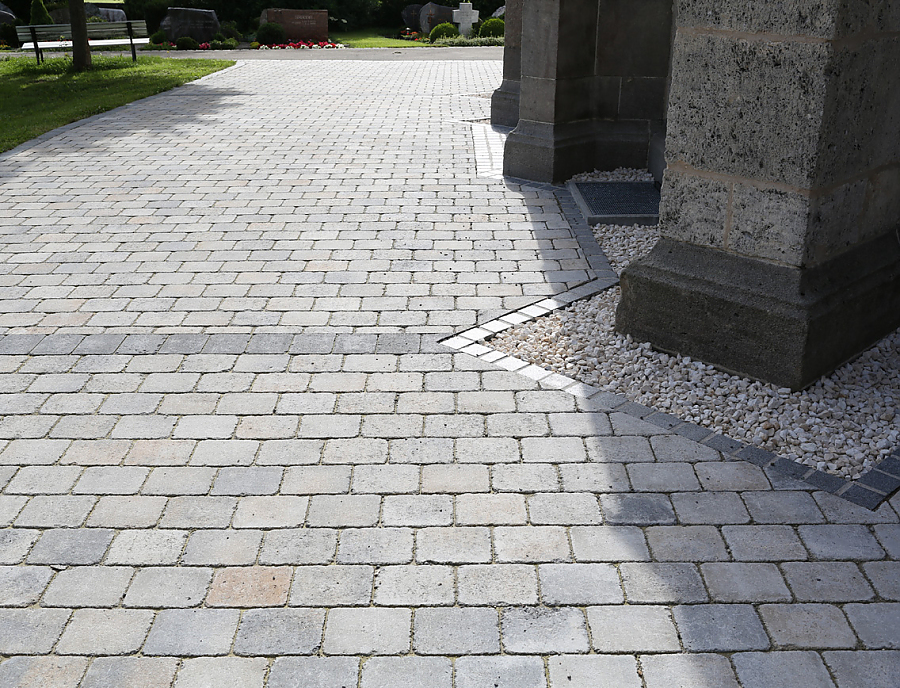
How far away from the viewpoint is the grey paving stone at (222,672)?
2.90 metres

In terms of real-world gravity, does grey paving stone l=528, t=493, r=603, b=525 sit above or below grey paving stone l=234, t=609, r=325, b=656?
above

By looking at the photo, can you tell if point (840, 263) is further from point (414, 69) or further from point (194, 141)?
point (414, 69)

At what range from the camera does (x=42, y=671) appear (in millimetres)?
2955

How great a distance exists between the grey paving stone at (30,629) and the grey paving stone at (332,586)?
859 millimetres

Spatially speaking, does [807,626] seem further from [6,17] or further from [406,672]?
[6,17]

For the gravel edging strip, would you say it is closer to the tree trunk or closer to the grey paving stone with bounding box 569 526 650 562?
the grey paving stone with bounding box 569 526 650 562

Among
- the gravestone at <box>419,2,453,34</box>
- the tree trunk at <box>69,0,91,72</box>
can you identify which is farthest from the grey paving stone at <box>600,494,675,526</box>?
the gravestone at <box>419,2,453,34</box>

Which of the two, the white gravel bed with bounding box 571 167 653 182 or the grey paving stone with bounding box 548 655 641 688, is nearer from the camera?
the grey paving stone with bounding box 548 655 641 688

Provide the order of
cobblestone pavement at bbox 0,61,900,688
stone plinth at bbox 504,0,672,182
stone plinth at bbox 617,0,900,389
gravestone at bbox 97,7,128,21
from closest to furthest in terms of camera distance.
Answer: cobblestone pavement at bbox 0,61,900,688 → stone plinth at bbox 617,0,900,389 → stone plinth at bbox 504,0,672,182 → gravestone at bbox 97,7,128,21

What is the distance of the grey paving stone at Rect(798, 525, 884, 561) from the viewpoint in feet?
11.5

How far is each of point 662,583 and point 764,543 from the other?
1.77 feet

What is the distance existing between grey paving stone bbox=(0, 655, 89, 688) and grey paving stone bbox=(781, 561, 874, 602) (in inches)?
104

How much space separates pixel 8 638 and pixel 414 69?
20.4 meters

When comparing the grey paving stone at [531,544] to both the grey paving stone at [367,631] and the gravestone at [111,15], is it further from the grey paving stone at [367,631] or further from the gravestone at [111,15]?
the gravestone at [111,15]
